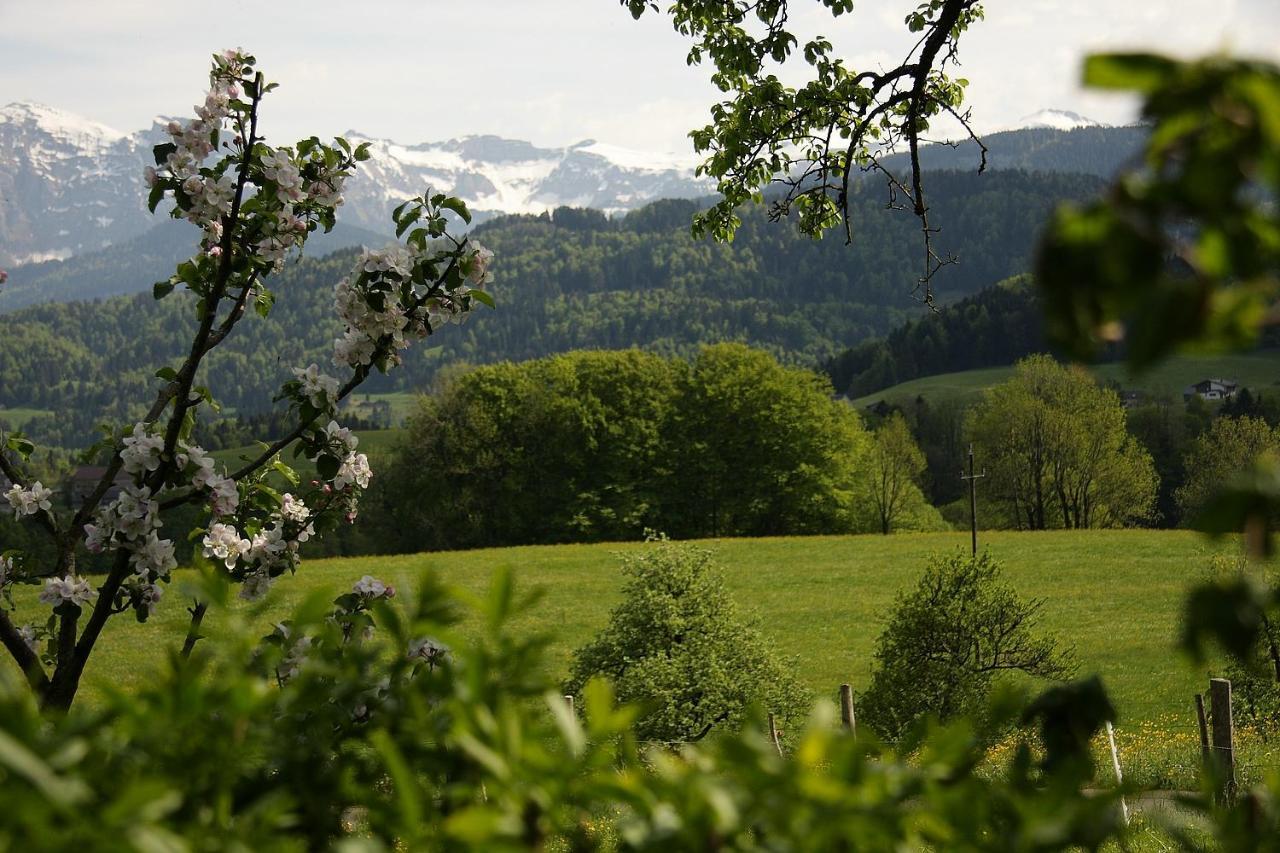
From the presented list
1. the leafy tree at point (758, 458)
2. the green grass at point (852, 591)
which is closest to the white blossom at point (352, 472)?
the green grass at point (852, 591)

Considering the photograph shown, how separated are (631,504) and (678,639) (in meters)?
40.2

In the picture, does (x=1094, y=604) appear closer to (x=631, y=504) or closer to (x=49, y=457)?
(x=631, y=504)

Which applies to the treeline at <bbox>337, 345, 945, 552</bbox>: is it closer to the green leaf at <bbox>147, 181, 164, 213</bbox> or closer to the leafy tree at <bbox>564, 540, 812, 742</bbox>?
the leafy tree at <bbox>564, 540, 812, 742</bbox>

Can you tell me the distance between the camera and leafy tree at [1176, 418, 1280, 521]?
6262cm

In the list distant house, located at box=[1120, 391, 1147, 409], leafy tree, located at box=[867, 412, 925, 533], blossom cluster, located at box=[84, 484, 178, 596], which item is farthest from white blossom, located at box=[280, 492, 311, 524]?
distant house, located at box=[1120, 391, 1147, 409]

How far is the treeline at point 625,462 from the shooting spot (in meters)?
59.8

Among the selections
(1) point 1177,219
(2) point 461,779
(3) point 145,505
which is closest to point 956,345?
(3) point 145,505

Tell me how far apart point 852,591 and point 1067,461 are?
1160 inches

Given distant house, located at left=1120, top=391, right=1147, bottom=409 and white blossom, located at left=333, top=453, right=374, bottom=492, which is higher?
white blossom, located at left=333, top=453, right=374, bottom=492

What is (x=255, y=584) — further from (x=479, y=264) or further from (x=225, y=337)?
(x=479, y=264)

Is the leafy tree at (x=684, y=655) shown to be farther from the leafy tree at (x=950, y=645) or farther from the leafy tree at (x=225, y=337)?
the leafy tree at (x=225, y=337)

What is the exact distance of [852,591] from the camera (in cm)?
4044

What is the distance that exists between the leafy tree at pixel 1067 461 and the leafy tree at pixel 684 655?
159ft

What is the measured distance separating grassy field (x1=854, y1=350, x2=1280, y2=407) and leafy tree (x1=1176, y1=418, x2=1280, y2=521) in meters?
43.2
